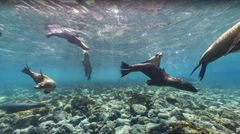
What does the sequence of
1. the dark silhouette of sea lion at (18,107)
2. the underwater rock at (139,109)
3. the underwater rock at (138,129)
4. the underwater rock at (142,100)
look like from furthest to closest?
the dark silhouette of sea lion at (18,107)
the underwater rock at (142,100)
the underwater rock at (139,109)
the underwater rock at (138,129)

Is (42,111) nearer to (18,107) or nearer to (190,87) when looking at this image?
(18,107)

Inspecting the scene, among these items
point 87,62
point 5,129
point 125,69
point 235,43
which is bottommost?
point 5,129

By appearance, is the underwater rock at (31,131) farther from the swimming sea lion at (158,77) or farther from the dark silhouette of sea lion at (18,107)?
the swimming sea lion at (158,77)

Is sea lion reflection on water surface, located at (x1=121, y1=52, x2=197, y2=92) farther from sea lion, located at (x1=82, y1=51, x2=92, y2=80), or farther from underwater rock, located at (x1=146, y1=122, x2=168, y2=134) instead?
sea lion, located at (x1=82, y1=51, x2=92, y2=80)

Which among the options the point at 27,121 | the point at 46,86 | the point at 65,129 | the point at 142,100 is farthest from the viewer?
the point at 142,100

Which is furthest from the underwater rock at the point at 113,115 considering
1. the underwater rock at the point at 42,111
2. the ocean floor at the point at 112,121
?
the underwater rock at the point at 42,111

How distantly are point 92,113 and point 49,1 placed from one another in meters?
11.0

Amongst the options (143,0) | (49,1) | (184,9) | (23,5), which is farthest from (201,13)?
(23,5)

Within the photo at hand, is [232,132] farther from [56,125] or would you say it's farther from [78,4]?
[78,4]

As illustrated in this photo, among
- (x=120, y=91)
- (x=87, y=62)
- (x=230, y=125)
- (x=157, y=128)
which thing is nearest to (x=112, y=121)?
(x=157, y=128)

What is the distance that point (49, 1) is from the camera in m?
16.9

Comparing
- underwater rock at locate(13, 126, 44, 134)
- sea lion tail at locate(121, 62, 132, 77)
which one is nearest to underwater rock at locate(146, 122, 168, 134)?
sea lion tail at locate(121, 62, 132, 77)

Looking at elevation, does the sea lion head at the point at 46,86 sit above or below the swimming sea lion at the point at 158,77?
below

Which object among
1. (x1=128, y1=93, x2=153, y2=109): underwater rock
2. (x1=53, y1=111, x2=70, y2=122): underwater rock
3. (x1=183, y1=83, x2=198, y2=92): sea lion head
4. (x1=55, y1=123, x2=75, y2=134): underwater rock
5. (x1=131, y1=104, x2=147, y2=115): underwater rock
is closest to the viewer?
(x1=183, y1=83, x2=198, y2=92): sea lion head
